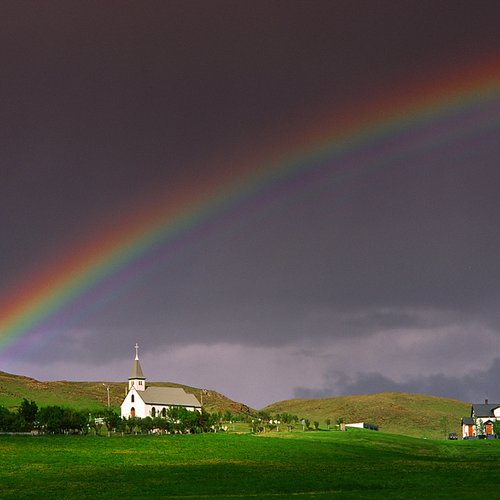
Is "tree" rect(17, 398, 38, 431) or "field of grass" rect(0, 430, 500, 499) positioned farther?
"tree" rect(17, 398, 38, 431)

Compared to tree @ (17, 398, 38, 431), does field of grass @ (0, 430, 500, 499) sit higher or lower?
lower

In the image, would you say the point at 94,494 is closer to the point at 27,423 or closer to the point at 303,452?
the point at 303,452

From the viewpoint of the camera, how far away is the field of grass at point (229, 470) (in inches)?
2140

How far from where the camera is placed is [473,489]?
54062 mm

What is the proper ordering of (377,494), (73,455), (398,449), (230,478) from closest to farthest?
(377,494) < (230,478) < (73,455) < (398,449)

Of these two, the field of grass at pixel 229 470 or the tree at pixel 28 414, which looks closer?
the field of grass at pixel 229 470

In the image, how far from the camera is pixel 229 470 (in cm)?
7269

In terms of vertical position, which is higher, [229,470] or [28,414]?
[28,414]

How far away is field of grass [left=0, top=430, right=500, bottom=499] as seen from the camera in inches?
2140

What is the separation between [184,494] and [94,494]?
6131mm

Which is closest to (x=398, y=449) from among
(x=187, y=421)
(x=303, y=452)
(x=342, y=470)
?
(x=303, y=452)

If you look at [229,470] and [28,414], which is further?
[28,414]

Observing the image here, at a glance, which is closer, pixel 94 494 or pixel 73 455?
pixel 94 494

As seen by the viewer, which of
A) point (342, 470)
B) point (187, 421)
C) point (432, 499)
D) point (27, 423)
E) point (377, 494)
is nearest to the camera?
point (432, 499)
